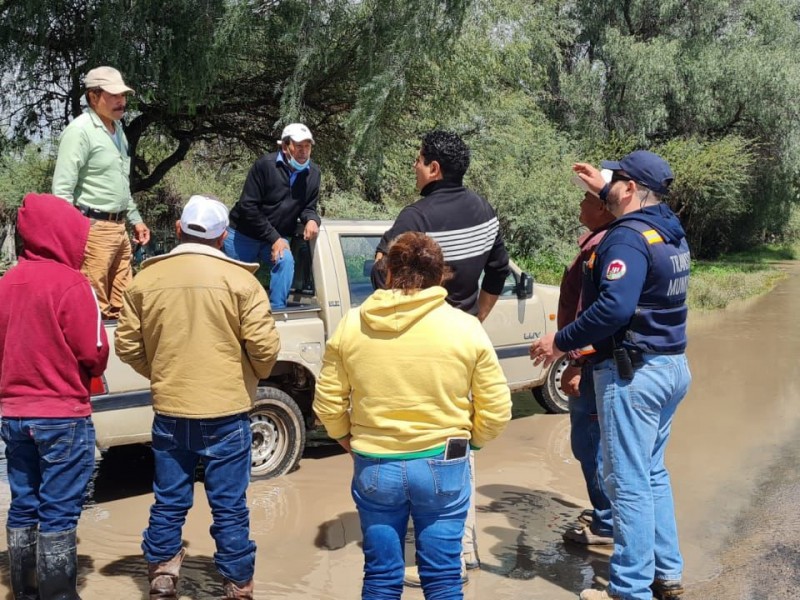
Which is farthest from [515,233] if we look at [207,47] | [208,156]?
[207,47]

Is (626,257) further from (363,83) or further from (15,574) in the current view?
(363,83)

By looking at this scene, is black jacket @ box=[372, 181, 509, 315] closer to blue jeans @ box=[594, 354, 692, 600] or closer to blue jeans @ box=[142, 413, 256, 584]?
blue jeans @ box=[594, 354, 692, 600]

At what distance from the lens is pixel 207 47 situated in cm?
1043

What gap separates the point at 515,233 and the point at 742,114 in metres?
13.4

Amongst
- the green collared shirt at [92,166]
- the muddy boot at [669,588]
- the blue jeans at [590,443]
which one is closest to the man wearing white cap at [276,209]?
the green collared shirt at [92,166]

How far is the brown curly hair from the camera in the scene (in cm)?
324

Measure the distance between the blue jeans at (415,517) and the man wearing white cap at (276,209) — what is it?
3200 mm

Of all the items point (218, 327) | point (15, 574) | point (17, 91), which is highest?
point (17, 91)

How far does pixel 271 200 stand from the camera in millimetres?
6293

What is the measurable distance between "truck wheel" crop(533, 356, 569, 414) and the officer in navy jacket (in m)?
3.94

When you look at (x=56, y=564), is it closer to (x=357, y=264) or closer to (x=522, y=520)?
(x=522, y=520)

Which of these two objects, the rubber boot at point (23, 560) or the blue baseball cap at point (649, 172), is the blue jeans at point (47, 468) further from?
the blue baseball cap at point (649, 172)

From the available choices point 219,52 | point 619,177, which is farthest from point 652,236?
point 219,52

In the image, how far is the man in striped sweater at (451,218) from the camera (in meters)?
4.20
